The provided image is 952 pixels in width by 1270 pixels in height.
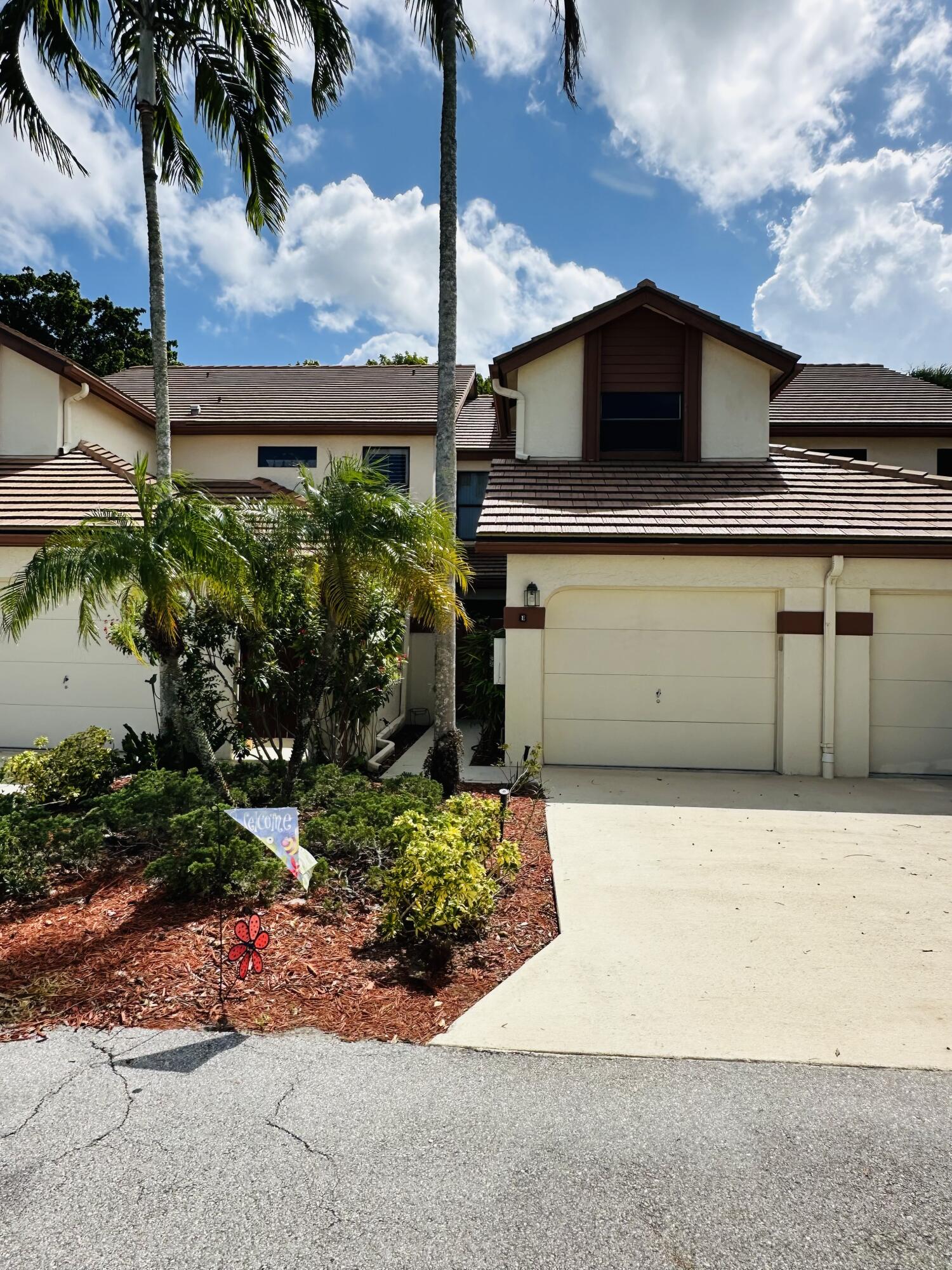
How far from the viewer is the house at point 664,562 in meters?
9.70

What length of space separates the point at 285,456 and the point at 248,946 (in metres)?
13.8

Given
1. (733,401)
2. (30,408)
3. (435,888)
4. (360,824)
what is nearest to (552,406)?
(733,401)

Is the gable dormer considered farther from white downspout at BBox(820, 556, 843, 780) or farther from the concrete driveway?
the concrete driveway

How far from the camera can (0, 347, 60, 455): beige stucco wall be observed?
12375 mm

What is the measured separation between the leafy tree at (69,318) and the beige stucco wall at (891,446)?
2887 cm

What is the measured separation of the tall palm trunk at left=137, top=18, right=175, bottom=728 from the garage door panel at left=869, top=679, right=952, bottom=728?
9.70m

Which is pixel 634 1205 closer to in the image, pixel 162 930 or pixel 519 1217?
pixel 519 1217

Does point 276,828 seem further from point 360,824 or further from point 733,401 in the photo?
point 733,401

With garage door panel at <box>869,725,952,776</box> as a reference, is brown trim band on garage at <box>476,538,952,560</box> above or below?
above

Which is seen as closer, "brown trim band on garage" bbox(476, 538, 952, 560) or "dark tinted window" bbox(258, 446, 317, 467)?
"brown trim band on garage" bbox(476, 538, 952, 560)

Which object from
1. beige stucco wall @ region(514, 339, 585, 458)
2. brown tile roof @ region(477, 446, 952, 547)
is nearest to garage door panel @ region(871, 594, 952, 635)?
brown tile roof @ region(477, 446, 952, 547)

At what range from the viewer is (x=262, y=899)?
16.8 ft

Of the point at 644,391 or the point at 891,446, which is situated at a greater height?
the point at 891,446

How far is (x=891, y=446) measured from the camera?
53.1ft
